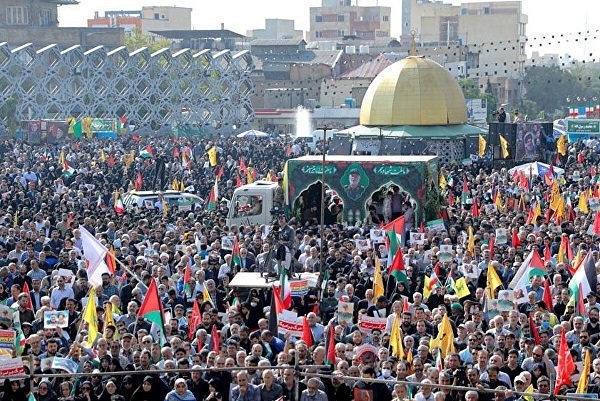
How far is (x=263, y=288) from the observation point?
18.0m

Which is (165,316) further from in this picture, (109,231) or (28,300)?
(109,231)

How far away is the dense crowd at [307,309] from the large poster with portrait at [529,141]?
13701 mm

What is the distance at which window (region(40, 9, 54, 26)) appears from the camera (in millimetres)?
105250

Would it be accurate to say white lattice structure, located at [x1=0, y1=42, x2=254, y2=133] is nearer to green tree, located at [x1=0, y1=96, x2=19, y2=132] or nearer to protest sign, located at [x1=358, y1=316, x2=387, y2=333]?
green tree, located at [x1=0, y1=96, x2=19, y2=132]

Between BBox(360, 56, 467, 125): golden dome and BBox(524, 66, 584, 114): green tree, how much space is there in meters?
62.3

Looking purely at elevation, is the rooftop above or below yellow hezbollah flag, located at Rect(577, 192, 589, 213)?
above

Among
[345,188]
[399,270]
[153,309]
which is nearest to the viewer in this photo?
[153,309]

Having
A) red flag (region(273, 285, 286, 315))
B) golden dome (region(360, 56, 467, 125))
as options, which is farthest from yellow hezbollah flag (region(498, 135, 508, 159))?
red flag (region(273, 285, 286, 315))

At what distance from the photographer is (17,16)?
10338cm

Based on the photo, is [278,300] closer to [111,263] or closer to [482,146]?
[111,263]

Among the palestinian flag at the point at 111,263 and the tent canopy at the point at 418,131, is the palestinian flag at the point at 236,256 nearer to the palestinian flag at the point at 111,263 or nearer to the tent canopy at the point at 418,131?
the palestinian flag at the point at 111,263

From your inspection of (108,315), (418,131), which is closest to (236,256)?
(108,315)

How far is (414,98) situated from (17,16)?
56363mm

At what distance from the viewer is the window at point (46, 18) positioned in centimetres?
10525
